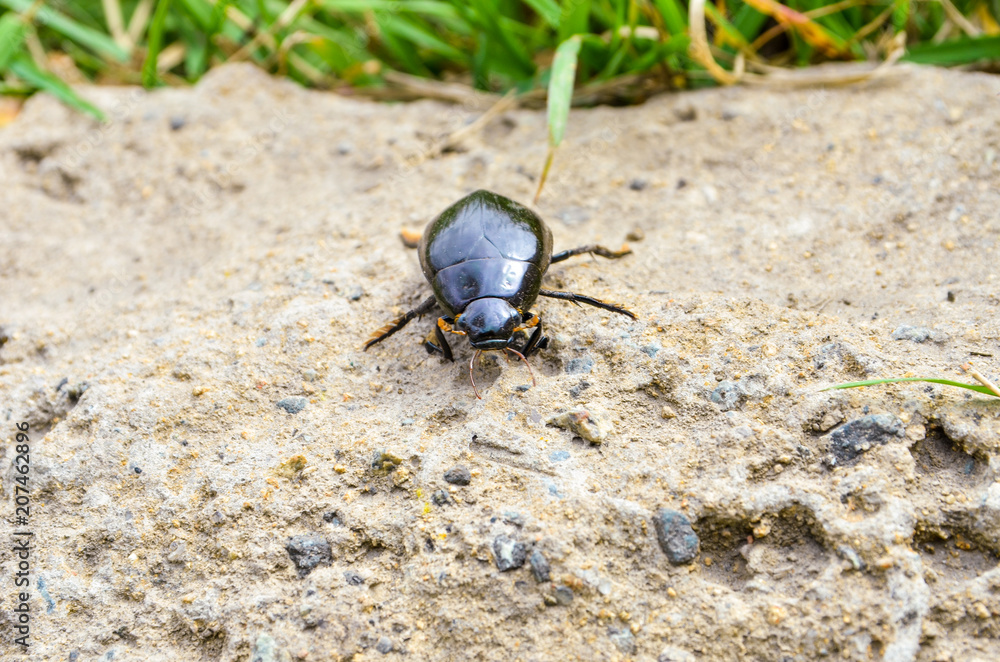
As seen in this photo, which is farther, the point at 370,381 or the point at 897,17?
the point at 897,17

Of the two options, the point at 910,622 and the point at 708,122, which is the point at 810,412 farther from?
the point at 708,122

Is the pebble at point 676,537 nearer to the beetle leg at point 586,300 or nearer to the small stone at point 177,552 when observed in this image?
the beetle leg at point 586,300

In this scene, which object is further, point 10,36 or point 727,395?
point 10,36

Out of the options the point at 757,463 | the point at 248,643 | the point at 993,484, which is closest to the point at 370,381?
the point at 248,643

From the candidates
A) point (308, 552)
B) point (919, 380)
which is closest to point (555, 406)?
point (308, 552)

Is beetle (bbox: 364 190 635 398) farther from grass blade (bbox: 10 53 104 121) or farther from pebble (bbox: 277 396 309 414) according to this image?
grass blade (bbox: 10 53 104 121)
